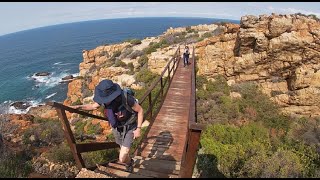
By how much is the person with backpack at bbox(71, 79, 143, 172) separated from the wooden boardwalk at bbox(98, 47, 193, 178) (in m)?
0.73

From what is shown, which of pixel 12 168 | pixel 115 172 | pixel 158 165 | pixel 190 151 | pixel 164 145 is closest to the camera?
pixel 190 151

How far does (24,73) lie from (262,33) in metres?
58.4

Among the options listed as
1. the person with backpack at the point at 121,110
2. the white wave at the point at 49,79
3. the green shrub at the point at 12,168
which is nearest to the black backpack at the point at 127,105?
the person with backpack at the point at 121,110

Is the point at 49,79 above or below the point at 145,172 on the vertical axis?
below

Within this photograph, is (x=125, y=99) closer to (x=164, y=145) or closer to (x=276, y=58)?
(x=164, y=145)

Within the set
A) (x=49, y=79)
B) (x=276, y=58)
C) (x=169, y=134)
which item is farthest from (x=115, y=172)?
(x=49, y=79)

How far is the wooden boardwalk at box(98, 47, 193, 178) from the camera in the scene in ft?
17.8

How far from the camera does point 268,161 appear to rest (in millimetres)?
7438

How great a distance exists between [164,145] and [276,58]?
14107mm

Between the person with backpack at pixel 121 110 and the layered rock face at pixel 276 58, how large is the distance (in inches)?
601

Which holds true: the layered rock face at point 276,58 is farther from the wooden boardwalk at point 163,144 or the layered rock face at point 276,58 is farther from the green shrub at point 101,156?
the green shrub at point 101,156

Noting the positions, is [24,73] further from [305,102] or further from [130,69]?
[305,102]

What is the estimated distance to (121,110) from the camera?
4488mm

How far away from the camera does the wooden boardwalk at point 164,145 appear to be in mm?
5422
